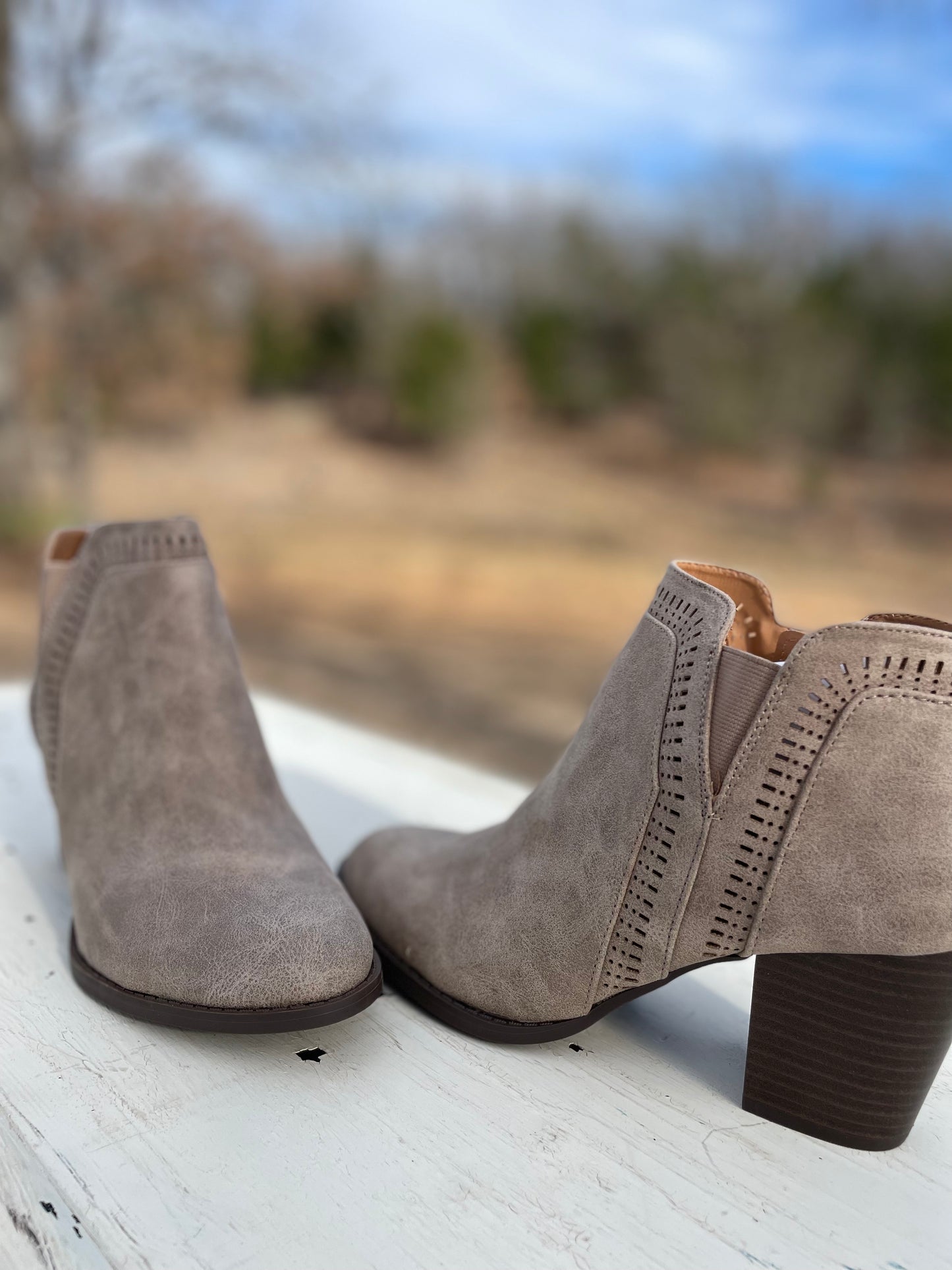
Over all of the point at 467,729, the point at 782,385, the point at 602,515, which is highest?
the point at 782,385

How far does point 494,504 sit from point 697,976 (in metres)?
9.83

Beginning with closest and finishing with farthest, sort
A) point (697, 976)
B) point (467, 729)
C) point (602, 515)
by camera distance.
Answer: point (697, 976) → point (467, 729) → point (602, 515)

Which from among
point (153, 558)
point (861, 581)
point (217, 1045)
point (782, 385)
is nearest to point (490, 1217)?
point (217, 1045)

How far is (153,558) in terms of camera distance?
0.95 m

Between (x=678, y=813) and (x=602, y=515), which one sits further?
(x=602, y=515)

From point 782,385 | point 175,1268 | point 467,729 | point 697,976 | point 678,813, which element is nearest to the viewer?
point 175,1268

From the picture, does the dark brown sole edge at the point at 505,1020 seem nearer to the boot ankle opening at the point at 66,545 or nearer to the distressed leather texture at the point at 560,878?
the distressed leather texture at the point at 560,878

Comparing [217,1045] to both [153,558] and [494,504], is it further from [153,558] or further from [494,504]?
[494,504]

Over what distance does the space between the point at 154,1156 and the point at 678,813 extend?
39 cm

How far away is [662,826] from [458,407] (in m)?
11.8

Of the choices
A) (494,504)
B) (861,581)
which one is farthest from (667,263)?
(861,581)

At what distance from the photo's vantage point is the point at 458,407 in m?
12.2

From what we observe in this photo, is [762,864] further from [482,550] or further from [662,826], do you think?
[482,550]

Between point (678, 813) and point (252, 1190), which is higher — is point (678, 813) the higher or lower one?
the higher one
